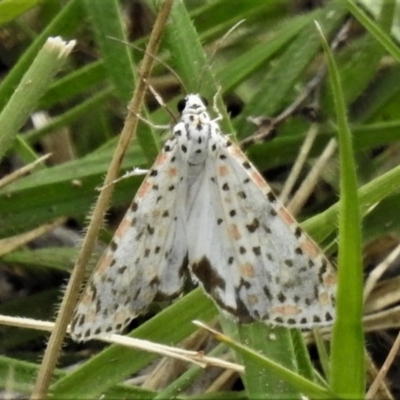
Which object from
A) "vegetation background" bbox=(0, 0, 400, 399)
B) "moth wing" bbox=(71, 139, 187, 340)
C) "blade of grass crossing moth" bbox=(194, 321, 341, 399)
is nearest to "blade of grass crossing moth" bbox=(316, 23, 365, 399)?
"blade of grass crossing moth" bbox=(194, 321, 341, 399)

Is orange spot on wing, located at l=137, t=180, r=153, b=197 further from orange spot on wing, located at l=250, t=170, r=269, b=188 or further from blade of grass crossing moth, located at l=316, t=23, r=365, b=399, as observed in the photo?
blade of grass crossing moth, located at l=316, t=23, r=365, b=399

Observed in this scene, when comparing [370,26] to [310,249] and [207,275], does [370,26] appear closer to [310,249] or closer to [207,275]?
[310,249]

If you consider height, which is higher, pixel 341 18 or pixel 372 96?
pixel 341 18

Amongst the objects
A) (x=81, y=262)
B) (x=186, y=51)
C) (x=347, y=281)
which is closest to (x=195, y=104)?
(x=186, y=51)

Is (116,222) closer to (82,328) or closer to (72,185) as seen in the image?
(72,185)

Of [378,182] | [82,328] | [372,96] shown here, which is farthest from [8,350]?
[372,96]

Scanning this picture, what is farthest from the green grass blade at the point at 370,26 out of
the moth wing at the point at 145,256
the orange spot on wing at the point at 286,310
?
the orange spot on wing at the point at 286,310
